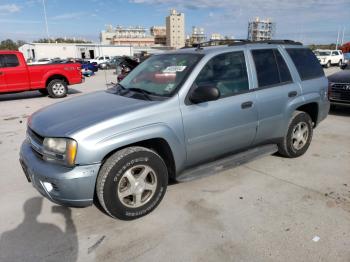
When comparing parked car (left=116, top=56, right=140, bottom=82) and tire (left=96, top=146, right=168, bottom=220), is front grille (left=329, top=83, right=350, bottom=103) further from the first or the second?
tire (left=96, top=146, right=168, bottom=220)

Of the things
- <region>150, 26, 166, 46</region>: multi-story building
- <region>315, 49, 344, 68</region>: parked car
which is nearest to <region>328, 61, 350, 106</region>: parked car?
<region>315, 49, 344, 68</region>: parked car

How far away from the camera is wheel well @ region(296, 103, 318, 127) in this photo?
4.84 meters

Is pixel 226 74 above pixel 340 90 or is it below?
above

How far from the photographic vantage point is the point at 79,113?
3234mm

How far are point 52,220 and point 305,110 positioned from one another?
403cm

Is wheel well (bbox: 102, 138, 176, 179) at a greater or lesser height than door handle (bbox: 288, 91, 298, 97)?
lesser

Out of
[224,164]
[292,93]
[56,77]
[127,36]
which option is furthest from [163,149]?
[127,36]

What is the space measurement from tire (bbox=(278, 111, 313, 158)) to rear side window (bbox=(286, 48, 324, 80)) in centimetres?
63

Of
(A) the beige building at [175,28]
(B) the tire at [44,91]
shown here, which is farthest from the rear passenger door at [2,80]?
(A) the beige building at [175,28]

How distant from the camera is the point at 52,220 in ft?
10.6

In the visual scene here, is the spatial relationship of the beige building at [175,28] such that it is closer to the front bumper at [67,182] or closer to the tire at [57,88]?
the tire at [57,88]

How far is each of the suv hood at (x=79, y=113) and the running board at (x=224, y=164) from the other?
92 centimetres

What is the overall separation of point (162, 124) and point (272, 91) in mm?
1802

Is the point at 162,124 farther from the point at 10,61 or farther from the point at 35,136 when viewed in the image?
the point at 10,61
